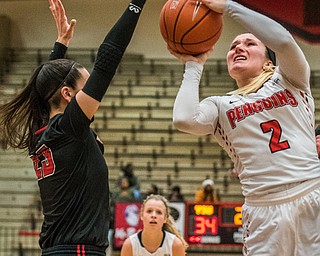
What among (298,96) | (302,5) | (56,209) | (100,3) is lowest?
(56,209)

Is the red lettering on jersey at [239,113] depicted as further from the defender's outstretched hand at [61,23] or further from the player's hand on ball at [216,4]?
the defender's outstretched hand at [61,23]

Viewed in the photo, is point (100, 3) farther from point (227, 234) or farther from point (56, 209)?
point (56, 209)

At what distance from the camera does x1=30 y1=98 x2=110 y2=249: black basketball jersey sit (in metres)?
3.22

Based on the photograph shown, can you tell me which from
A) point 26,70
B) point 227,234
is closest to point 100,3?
point 26,70

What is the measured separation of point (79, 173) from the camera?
10.7ft

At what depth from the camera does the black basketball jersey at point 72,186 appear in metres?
3.22

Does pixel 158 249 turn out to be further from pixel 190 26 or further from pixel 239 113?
pixel 190 26

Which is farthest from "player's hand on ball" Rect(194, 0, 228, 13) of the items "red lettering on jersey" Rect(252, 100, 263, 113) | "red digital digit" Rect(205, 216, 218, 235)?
"red digital digit" Rect(205, 216, 218, 235)

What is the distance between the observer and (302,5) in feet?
34.3

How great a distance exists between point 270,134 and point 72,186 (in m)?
0.98

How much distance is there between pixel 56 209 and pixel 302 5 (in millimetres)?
7889

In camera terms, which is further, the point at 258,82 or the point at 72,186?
the point at 258,82

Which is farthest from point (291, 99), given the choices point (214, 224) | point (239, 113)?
point (214, 224)

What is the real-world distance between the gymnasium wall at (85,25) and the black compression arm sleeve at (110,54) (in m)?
13.1
